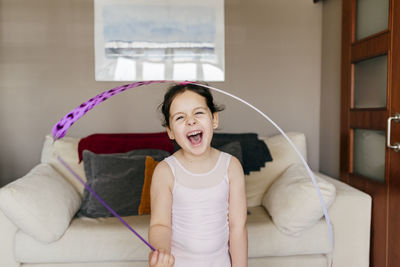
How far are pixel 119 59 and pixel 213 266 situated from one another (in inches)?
87.3

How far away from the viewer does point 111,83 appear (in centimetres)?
307

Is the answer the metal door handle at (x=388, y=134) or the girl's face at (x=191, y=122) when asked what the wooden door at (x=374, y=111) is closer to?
the metal door handle at (x=388, y=134)

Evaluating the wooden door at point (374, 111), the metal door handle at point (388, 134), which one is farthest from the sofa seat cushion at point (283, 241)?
the metal door handle at point (388, 134)

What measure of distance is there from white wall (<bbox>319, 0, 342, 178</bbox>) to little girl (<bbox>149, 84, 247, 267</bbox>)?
1.80 meters

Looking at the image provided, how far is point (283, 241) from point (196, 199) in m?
0.97

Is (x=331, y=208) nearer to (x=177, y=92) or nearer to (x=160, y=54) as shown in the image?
(x=177, y=92)

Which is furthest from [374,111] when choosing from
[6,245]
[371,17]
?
[6,245]

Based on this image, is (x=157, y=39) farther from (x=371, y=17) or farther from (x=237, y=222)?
(x=237, y=222)

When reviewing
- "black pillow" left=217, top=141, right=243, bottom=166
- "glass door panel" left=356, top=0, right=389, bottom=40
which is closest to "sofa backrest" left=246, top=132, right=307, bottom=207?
"black pillow" left=217, top=141, right=243, bottom=166

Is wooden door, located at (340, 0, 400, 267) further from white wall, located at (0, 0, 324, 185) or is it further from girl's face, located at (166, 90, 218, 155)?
girl's face, located at (166, 90, 218, 155)

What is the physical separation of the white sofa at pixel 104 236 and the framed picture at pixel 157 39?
1.26m

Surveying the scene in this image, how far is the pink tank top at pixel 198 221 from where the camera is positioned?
1.27 meters

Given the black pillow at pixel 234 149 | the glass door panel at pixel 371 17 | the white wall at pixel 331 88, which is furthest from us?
the white wall at pixel 331 88

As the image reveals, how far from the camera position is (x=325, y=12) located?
10.0ft
